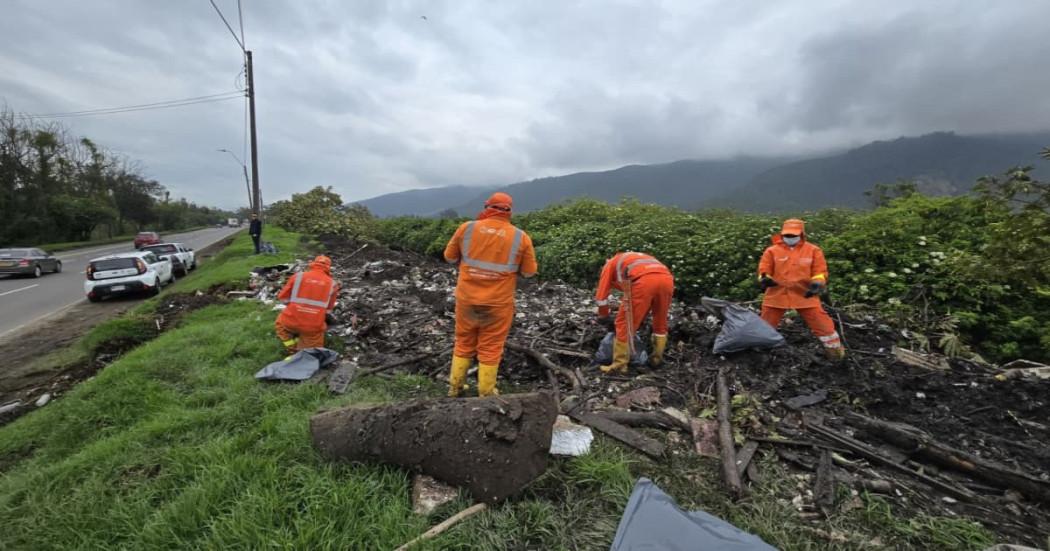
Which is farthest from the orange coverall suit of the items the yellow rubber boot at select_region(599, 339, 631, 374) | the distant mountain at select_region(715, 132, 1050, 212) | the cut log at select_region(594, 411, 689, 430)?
the distant mountain at select_region(715, 132, 1050, 212)

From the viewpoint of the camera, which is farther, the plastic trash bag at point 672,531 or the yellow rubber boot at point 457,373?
the yellow rubber boot at point 457,373

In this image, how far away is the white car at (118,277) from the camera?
31.3 feet

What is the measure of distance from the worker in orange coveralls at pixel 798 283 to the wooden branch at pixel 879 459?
1.34 m

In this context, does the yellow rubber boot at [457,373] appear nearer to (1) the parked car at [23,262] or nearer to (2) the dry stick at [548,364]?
(2) the dry stick at [548,364]

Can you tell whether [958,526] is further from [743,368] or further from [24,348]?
[24,348]

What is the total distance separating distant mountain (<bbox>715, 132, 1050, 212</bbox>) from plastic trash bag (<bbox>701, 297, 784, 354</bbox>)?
502 ft

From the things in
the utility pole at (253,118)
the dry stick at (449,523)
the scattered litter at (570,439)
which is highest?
the utility pole at (253,118)

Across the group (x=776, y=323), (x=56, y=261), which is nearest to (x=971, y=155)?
(x=776, y=323)

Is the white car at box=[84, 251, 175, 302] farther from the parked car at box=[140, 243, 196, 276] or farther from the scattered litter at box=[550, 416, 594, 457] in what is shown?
the scattered litter at box=[550, 416, 594, 457]

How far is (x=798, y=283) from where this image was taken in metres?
4.23

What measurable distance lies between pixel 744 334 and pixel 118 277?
13698mm

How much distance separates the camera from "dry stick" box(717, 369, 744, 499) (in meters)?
2.48

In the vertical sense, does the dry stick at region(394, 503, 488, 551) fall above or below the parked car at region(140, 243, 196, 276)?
below

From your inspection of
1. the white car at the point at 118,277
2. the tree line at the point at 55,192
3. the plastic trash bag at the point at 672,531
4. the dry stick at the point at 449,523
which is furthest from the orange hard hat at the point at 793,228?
the tree line at the point at 55,192
